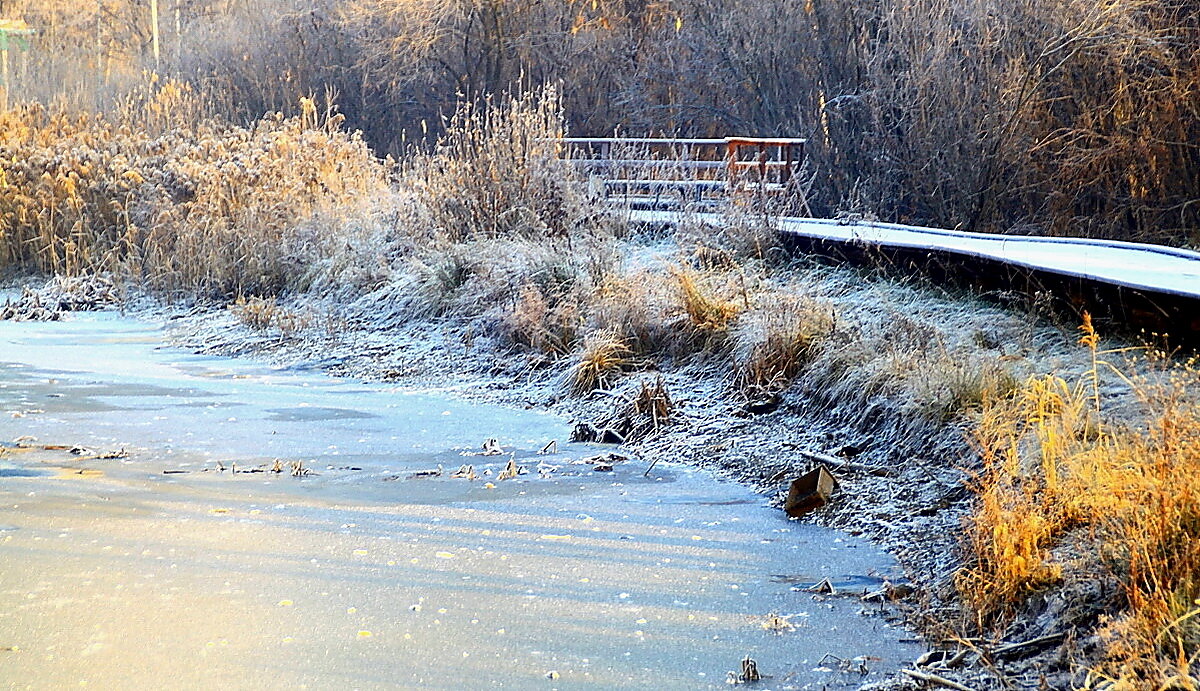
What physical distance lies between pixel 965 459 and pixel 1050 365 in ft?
3.20

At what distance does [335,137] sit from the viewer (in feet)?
49.6

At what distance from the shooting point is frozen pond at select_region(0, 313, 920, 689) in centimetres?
392

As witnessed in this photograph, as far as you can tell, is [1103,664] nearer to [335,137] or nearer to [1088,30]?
[1088,30]

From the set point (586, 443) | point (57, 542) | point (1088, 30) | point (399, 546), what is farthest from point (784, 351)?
point (1088, 30)

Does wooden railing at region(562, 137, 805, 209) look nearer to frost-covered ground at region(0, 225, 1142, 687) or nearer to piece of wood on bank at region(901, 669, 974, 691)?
frost-covered ground at region(0, 225, 1142, 687)

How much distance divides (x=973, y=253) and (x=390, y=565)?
4745mm

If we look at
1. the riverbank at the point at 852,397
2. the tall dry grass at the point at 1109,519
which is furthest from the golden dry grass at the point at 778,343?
the tall dry grass at the point at 1109,519

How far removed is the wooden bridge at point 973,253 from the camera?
21.1ft

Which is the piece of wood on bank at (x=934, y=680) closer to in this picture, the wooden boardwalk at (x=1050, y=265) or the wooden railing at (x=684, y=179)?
the wooden boardwalk at (x=1050, y=265)

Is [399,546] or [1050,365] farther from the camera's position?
[1050,365]

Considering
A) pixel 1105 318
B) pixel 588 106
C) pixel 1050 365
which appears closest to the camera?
pixel 1050 365

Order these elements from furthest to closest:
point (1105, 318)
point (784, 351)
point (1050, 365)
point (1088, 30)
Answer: point (1088, 30) < point (784, 351) < point (1105, 318) < point (1050, 365)

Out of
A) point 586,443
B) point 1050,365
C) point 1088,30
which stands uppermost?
point 1088,30

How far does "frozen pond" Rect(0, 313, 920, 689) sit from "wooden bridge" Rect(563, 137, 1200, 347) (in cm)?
207
